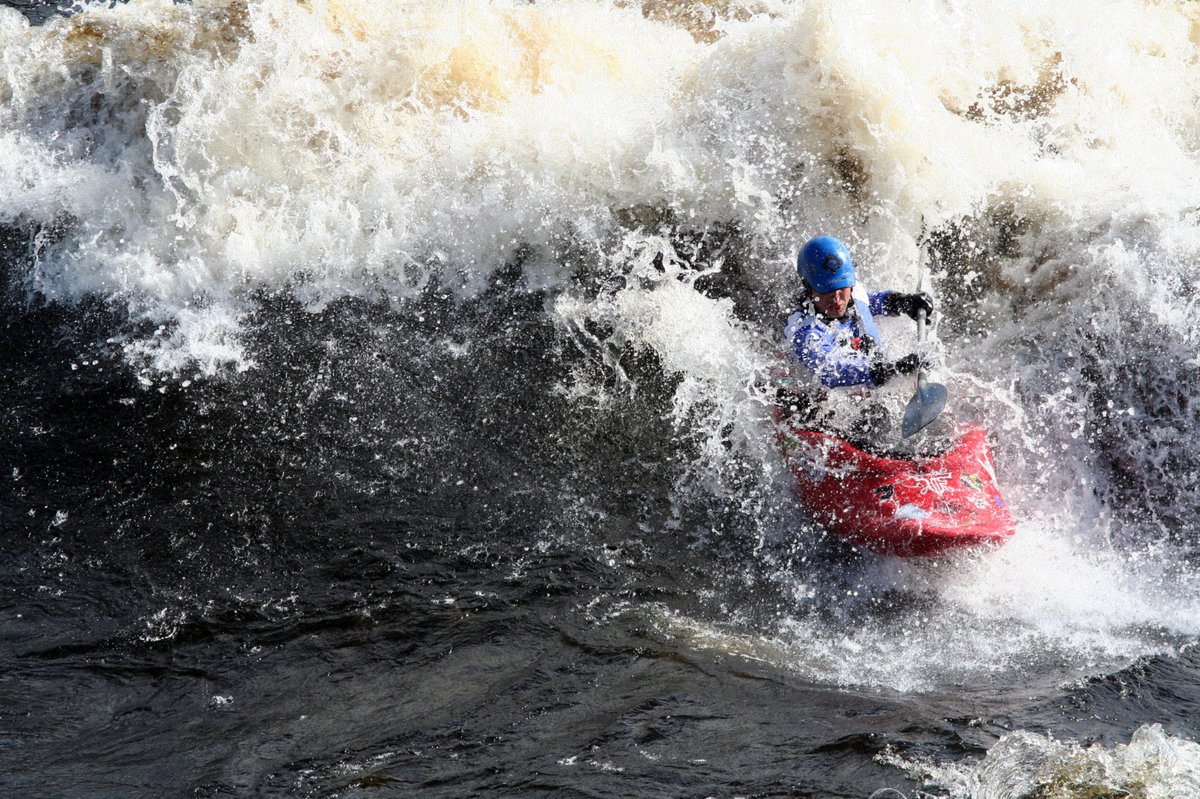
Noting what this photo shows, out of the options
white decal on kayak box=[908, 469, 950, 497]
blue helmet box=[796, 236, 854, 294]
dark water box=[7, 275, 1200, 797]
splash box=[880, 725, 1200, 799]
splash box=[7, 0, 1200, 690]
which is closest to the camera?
splash box=[880, 725, 1200, 799]

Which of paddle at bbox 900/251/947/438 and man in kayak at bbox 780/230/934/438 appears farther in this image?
man in kayak at bbox 780/230/934/438

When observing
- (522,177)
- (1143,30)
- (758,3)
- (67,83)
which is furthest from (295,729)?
(1143,30)

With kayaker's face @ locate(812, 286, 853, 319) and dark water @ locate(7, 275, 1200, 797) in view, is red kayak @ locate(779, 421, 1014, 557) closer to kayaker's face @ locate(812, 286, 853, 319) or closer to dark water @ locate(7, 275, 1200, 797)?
dark water @ locate(7, 275, 1200, 797)

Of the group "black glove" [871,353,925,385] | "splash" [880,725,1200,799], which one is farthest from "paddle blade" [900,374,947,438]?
"splash" [880,725,1200,799]

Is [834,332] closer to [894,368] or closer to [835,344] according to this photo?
[835,344]

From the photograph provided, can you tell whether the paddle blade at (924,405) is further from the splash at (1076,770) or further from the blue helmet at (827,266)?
the splash at (1076,770)

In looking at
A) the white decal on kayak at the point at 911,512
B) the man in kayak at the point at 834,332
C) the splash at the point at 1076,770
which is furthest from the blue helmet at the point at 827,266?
the splash at the point at 1076,770

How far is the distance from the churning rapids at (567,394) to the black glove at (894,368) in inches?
8.0

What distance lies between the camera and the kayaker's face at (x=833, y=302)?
4.93 m

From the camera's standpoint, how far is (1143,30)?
712 centimetres

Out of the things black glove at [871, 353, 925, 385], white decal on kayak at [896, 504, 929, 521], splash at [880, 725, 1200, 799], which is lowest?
splash at [880, 725, 1200, 799]

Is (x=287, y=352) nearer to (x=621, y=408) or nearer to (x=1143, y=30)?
(x=621, y=408)

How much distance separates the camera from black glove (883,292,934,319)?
508 cm

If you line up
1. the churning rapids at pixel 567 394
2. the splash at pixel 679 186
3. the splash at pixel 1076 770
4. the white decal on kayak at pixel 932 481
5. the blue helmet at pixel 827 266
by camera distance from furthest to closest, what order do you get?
the splash at pixel 679 186 < the blue helmet at pixel 827 266 < the white decal on kayak at pixel 932 481 < the churning rapids at pixel 567 394 < the splash at pixel 1076 770
